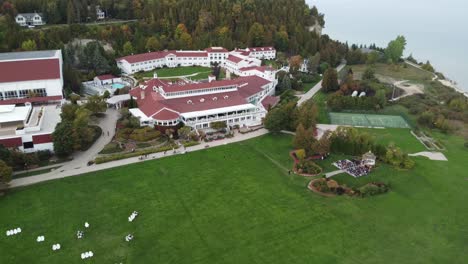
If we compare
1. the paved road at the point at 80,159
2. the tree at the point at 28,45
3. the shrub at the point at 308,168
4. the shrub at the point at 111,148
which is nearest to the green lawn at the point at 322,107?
the shrub at the point at 308,168

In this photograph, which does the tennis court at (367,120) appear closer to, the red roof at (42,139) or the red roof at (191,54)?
the red roof at (191,54)

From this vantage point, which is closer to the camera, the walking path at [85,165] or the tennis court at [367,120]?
the walking path at [85,165]

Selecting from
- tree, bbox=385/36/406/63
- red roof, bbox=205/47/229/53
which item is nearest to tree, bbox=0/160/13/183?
red roof, bbox=205/47/229/53

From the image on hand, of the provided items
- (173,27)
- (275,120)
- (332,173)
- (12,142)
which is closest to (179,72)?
(173,27)

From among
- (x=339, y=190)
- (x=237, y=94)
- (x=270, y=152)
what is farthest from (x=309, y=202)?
(x=237, y=94)

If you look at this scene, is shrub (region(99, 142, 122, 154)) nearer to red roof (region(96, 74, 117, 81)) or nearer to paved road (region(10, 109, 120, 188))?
paved road (region(10, 109, 120, 188))

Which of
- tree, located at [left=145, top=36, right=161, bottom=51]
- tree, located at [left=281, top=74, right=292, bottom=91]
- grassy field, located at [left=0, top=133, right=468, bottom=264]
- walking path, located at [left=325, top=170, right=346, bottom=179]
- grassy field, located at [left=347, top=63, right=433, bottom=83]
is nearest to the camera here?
grassy field, located at [left=0, top=133, right=468, bottom=264]

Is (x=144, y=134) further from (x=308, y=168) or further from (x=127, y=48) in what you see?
(x=127, y=48)
